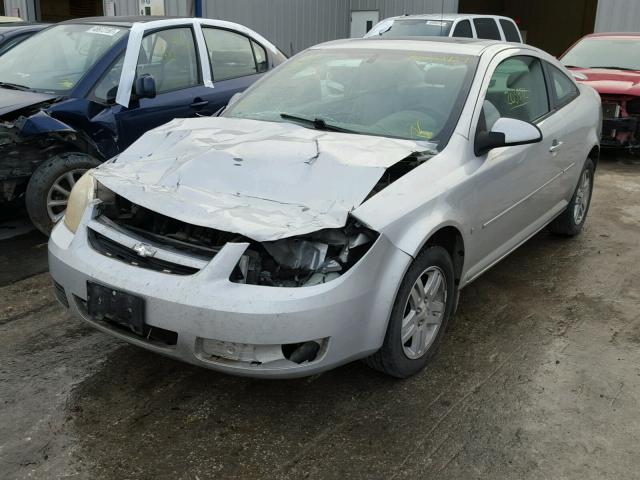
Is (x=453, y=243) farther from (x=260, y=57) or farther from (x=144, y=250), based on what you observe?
(x=260, y=57)

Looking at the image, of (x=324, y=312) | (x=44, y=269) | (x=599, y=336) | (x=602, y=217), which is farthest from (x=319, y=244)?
(x=602, y=217)

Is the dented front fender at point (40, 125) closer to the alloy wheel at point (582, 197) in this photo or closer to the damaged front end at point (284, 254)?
the damaged front end at point (284, 254)

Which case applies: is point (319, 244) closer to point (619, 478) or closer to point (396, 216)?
point (396, 216)

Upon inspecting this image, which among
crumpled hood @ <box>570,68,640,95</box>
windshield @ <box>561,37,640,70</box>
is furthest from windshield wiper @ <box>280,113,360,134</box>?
windshield @ <box>561,37,640,70</box>

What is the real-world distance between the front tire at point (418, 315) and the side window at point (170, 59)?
11.3 ft

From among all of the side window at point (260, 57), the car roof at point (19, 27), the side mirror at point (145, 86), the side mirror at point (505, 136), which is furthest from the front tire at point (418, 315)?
the car roof at point (19, 27)

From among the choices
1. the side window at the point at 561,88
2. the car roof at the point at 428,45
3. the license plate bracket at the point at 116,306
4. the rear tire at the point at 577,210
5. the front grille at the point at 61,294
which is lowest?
the rear tire at the point at 577,210

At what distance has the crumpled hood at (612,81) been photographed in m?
8.14

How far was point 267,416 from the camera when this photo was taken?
289 centimetres

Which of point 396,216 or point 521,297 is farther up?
point 396,216

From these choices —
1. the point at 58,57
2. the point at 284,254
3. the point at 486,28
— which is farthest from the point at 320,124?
the point at 486,28

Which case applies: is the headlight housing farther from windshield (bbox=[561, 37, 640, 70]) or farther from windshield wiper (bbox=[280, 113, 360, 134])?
windshield (bbox=[561, 37, 640, 70])

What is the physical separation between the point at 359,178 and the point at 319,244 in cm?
40

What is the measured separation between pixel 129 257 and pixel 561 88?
354 centimetres
